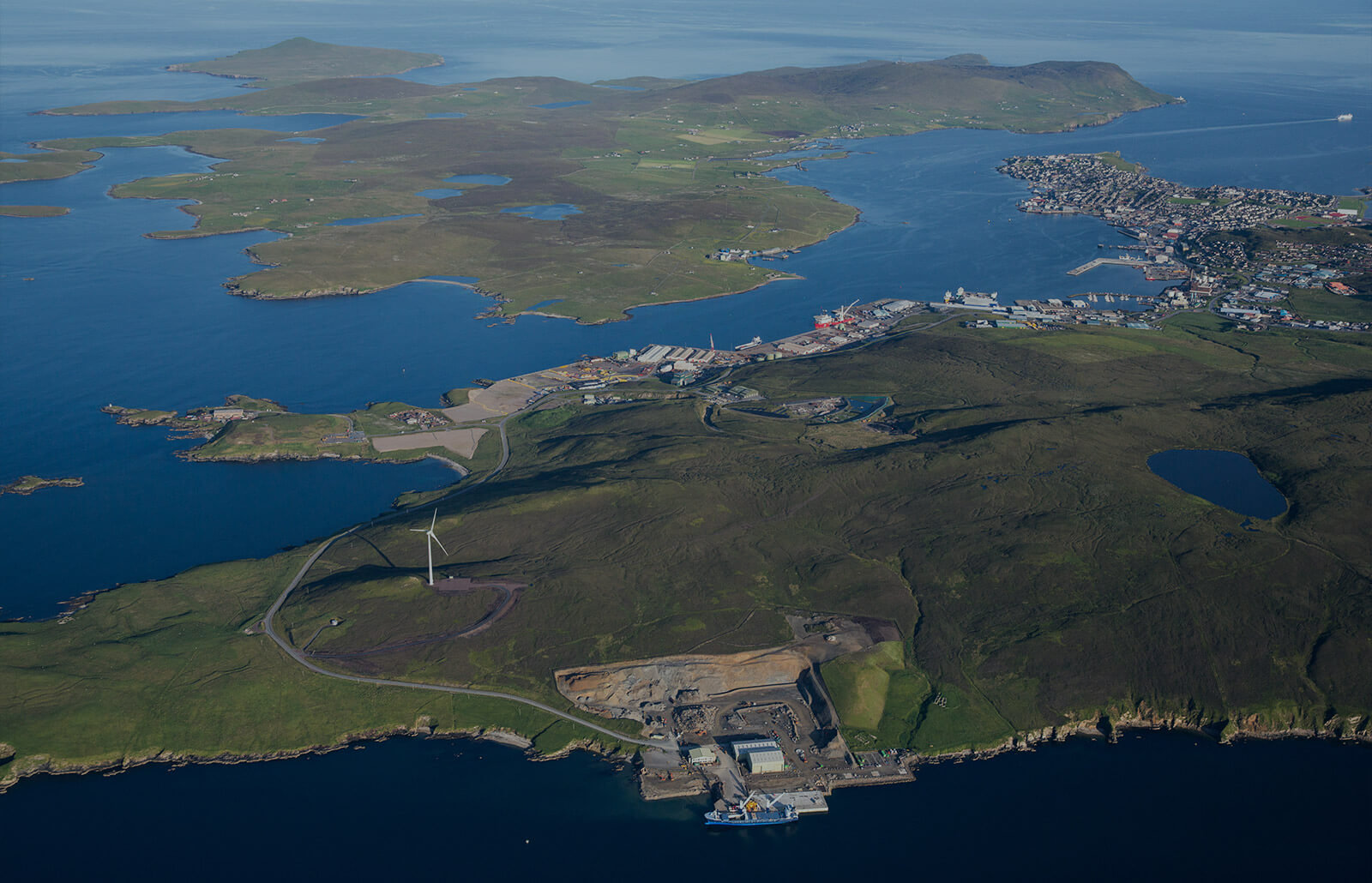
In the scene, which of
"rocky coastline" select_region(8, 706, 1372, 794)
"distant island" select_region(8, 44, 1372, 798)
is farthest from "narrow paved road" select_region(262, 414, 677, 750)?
"rocky coastline" select_region(8, 706, 1372, 794)

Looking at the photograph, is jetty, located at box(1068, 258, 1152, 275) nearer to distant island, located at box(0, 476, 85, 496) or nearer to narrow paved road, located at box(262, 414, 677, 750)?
narrow paved road, located at box(262, 414, 677, 750)

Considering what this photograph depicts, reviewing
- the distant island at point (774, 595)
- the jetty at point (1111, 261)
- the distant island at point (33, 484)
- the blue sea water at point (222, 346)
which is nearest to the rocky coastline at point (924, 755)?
the distant island at point (774, 595)

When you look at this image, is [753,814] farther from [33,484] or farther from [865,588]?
[33,484]

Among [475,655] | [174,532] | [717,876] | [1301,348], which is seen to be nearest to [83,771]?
[475,655]

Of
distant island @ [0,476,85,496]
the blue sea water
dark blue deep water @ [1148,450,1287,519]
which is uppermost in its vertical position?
dark blue deep water @ [1148,450,1287,519]

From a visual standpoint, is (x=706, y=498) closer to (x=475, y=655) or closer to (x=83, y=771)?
(x=475, y=655)
